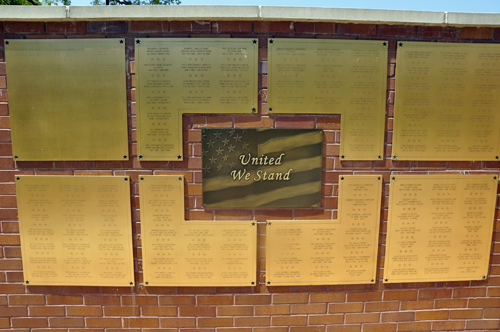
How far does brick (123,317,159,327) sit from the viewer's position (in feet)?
7.03

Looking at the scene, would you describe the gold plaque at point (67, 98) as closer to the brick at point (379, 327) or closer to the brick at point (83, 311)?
the brick at point (83, 311)

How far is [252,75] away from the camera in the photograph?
1.93 metres

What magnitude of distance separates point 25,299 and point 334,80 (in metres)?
2.75

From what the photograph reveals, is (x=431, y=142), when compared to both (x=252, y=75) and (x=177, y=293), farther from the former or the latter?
(x=177, y=293)

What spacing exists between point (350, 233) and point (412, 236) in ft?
1.53

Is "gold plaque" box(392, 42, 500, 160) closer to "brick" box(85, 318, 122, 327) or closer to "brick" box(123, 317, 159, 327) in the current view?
"brick" box(123, 317, 159, 327)

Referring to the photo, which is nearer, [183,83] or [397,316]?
[183,83]

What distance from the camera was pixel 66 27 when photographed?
1911mm

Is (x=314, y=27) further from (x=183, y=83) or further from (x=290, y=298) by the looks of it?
(x=290, y=298)

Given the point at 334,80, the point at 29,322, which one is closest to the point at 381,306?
the point at 334,80

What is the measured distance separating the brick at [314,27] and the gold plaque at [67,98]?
118 cm

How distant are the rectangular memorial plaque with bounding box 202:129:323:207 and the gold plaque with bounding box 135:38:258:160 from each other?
20 centimetres

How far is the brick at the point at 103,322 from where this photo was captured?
2.15 m

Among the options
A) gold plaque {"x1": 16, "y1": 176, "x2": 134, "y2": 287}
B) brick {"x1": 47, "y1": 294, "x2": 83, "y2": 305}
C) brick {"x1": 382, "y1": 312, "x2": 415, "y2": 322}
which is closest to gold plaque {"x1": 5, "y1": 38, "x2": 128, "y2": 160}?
gold plaque {"x1": 16, "y1": 176, "x2": 134, "y2": 287}
